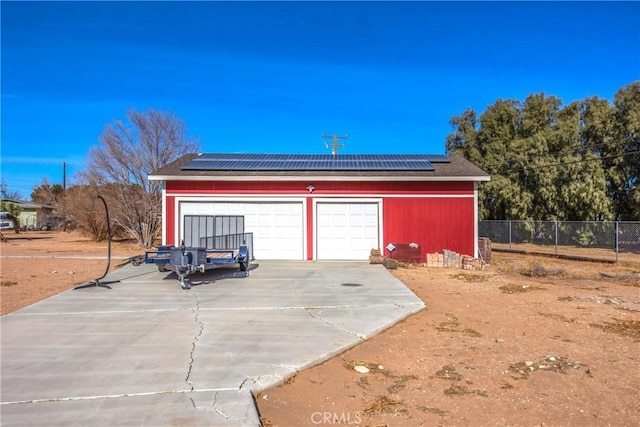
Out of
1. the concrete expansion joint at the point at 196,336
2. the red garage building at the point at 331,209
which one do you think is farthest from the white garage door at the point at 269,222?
the concrete expansion joint at the point at 196,336

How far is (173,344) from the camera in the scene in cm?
603

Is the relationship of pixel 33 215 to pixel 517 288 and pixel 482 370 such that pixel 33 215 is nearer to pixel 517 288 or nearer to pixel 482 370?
pixel 517 288

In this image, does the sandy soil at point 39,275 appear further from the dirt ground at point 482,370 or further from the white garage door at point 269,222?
the white garage door at point 269,222

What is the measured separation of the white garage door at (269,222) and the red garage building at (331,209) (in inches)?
1.4

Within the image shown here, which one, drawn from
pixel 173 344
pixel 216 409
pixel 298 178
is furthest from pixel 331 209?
pixel 216 409

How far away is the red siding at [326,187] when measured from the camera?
53.7 feet

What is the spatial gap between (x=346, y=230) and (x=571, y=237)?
15.4 metres

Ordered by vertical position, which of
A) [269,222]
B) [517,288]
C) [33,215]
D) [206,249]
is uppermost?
[33,215]

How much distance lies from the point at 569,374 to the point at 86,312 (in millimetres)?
7244

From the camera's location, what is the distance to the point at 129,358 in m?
5.45

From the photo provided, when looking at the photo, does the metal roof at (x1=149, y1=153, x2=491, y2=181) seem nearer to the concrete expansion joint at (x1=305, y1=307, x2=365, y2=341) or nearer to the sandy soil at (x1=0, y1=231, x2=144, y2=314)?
the sandy soil at (x1=0, y1=231, x2=144, y2=314)

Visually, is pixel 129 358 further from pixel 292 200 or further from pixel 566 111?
pixel 566 111

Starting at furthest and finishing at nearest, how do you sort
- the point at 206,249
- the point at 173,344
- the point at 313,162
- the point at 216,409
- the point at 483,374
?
the point at 313,162 → the point at 206,249 → the point at 173,344 → the point at 483,374 → the point at 216,409

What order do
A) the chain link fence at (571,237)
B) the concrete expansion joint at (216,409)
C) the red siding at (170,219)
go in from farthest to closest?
the chain link fence at (571,237) < the red siding at (170,219) < the concrete expansion joint at (216,409)
